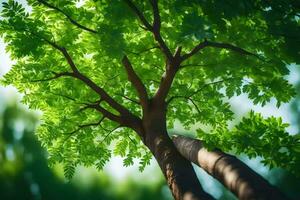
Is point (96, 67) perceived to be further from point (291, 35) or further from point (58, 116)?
point (291, 35)

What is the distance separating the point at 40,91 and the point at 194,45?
302 cm

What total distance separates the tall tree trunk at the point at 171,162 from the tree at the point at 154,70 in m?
0.02

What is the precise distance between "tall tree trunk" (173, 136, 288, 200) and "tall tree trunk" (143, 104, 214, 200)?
0.52ft

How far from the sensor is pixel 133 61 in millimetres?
6617

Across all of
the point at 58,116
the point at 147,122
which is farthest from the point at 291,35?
the point at 58,116

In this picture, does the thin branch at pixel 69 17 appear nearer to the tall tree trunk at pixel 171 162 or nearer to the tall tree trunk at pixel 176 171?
the tall tree trunk at pixel 171 162

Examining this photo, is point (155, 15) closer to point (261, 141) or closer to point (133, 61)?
point (133, 61)

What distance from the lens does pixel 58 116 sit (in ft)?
22.2

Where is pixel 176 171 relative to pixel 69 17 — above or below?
below

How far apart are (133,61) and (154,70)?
53 centimetres

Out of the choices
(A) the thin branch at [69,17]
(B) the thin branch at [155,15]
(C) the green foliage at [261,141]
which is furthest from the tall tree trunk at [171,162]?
(A) the thin branch at [69,17]

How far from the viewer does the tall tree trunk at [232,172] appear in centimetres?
334

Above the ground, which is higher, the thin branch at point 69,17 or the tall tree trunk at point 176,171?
the thin branch at point 69,17

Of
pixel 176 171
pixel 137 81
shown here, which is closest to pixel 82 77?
pixel 137 81
